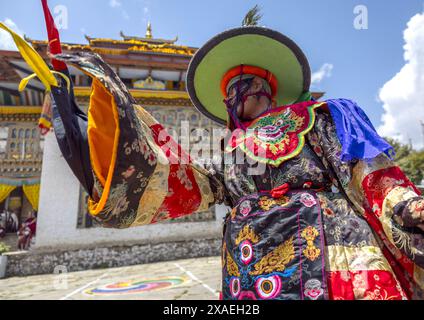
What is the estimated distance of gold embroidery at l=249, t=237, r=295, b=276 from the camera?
120 cm

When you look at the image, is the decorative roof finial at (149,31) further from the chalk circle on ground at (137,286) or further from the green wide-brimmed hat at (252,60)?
the green wide-brimmed hat at (252,60)

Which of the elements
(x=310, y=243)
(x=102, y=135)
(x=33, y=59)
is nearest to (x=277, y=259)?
(x=310, y=243)

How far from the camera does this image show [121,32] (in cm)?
1759

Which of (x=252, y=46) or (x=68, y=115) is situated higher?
(x=252, y=46)

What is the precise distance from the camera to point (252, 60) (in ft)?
5.91

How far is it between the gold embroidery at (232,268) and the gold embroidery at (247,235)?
98 mm

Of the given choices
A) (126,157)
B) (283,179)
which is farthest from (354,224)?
(126,157)

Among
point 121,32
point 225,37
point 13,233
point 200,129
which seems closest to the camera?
point 225,37

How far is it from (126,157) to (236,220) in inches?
23.3

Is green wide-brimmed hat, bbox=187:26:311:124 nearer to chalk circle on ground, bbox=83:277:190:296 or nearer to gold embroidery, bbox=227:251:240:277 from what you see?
gold embroidery, bbox=227:251:240:277

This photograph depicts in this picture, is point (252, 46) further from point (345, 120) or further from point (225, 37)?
point (345, 120)

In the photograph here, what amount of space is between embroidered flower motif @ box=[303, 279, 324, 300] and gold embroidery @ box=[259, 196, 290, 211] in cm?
33

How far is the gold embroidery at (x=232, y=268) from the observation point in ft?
4.27

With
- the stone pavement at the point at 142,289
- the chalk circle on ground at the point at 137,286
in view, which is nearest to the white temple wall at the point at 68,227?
the stone pavement at the point at 142,289
